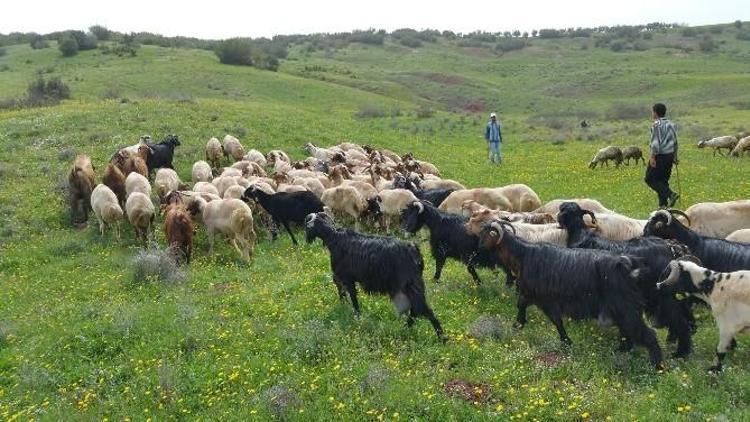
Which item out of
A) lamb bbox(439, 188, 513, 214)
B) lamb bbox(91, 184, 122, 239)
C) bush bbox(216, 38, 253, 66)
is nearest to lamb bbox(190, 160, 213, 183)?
lamb bbox(91, 184, 122, 239)

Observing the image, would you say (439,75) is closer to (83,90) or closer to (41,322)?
(83,90)

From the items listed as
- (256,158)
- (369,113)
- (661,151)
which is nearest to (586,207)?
(661,151)

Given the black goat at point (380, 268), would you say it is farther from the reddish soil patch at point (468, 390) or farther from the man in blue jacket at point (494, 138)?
the man in blue jacket at point (494, 138)

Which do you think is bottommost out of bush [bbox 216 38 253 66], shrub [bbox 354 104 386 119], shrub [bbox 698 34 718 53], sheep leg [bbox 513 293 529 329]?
shrub [bbox 354 104 386 119]

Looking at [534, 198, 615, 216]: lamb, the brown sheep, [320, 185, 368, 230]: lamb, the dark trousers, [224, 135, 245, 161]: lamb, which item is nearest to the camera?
[534, 198, 615, 216]: lamb

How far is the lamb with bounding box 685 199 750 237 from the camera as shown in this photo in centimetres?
1028

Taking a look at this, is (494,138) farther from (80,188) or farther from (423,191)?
(80,188)

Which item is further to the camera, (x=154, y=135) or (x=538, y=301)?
(x=154, y=135)

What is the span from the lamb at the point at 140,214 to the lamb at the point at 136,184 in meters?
1.59

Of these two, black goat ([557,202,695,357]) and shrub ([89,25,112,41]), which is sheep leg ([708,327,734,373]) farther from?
shrub ([89,25,112,41])

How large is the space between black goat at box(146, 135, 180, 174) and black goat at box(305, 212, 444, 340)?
1168 centimetres

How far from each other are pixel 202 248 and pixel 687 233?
32.2 feet

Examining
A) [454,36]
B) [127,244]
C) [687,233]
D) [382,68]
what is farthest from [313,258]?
[454,36]

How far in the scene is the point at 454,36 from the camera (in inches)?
5143
